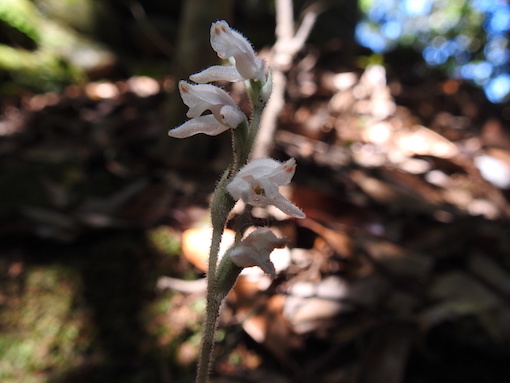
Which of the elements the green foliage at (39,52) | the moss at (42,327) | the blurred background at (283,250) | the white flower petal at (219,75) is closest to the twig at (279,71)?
the blurred background at (283,250)

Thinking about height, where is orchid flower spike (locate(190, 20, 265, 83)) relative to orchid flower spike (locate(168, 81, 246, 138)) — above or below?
above

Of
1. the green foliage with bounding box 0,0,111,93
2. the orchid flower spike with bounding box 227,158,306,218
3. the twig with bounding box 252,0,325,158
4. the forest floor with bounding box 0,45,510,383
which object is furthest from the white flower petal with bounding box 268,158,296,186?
the green foliage with bounding box 0,0,111,93

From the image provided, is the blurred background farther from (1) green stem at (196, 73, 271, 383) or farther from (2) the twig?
(1) green stem at (196, 73, 271, 383)

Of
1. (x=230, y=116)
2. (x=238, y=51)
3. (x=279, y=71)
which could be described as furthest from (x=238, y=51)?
(x=279, y=71)

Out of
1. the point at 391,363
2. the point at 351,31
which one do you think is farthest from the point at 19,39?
Answer: the point at 391,363

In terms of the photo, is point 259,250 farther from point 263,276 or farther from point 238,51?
point 263,276

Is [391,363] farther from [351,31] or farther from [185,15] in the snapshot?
[351,31]

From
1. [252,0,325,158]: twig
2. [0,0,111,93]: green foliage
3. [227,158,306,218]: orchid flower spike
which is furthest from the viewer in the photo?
[0,0,111,93]: green foliage

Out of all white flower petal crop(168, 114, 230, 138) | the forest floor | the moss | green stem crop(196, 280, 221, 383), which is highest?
white flower petal crop(168, 114, 230, 138)
